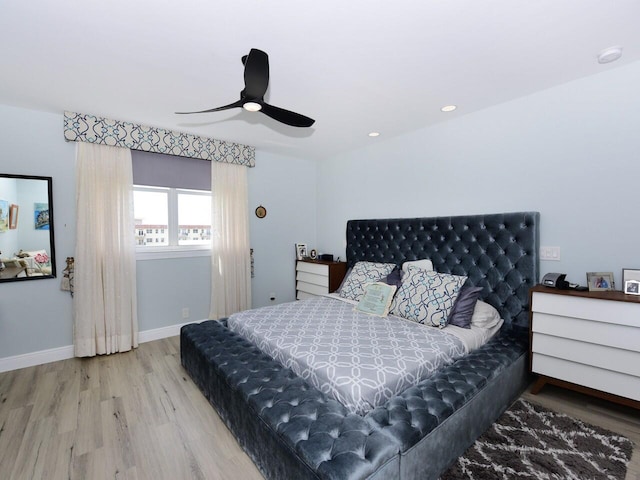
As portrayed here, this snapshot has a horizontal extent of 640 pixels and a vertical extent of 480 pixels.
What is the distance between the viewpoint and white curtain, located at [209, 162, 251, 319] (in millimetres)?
3799

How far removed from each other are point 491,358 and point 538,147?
1773mm

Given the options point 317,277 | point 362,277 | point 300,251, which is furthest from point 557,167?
point 300,251

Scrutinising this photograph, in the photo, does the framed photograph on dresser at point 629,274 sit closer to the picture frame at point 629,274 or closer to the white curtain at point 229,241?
the picture frame at point 629,274

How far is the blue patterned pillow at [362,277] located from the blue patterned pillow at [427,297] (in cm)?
46

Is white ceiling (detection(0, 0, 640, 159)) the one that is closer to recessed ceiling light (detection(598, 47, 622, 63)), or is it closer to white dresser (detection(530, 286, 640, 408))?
recessed ceiling light (detection(598, 47, 622, 63))

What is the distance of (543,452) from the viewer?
1708 mm

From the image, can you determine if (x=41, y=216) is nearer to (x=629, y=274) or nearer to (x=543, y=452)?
(x=543, y=452)

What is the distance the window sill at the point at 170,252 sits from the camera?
3.41 m

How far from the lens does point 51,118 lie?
114 inches

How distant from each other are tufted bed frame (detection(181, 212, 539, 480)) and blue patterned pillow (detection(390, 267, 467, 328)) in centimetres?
35

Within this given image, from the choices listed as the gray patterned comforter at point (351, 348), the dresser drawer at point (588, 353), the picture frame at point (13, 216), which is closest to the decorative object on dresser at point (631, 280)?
the dresser drawer at point (588, 353)

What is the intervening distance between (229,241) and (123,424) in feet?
7.40

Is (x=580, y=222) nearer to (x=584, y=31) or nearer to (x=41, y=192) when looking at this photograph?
(x=584, y=31)

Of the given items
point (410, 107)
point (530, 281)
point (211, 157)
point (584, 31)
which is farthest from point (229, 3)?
point (530, 281)
